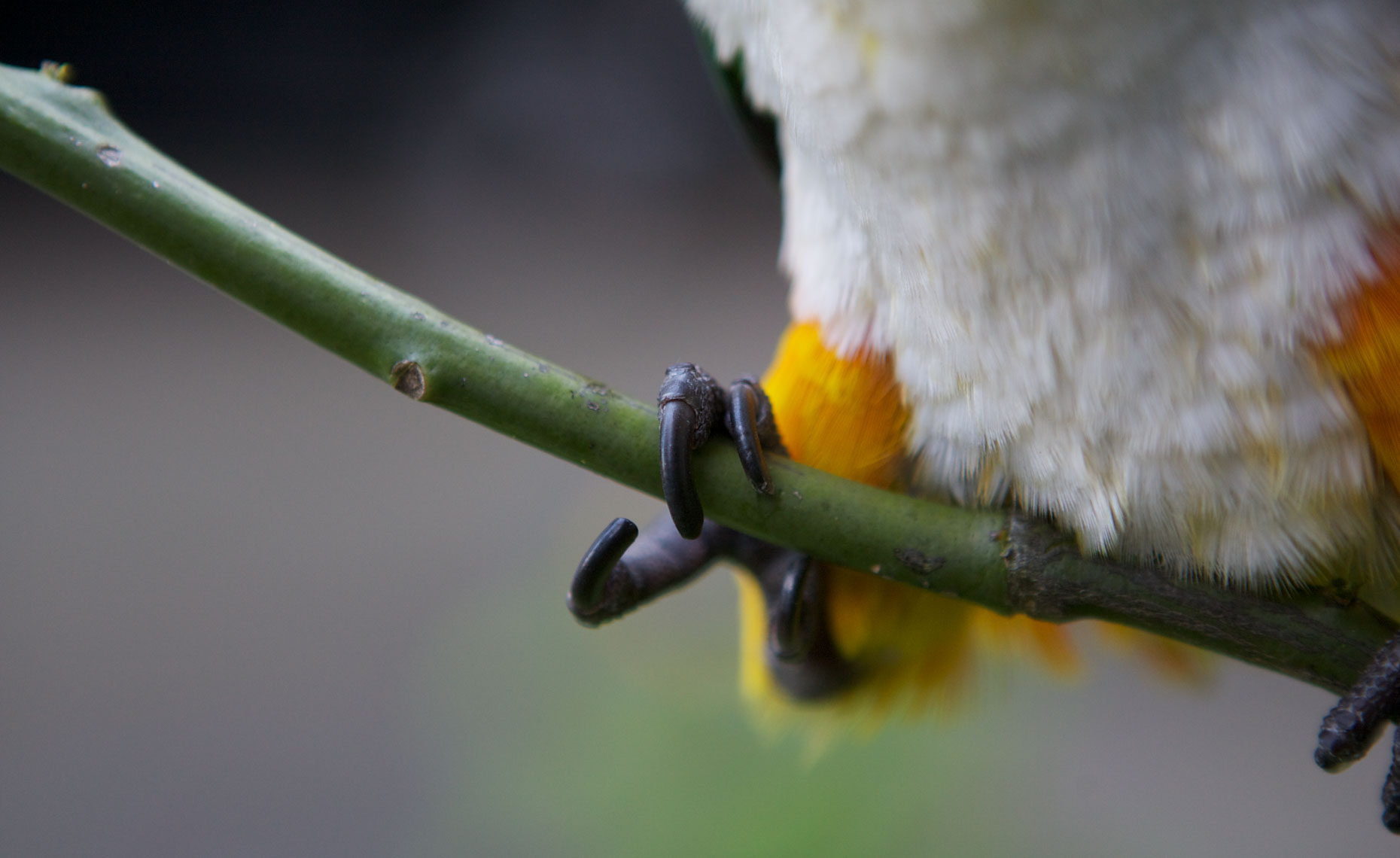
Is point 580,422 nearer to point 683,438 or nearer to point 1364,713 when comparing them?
point 683,438

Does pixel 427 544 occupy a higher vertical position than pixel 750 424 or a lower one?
lower

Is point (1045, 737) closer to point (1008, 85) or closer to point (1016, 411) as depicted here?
point (1016, 411)

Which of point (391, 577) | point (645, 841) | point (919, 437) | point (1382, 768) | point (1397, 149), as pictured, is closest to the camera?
point (1397, 149)

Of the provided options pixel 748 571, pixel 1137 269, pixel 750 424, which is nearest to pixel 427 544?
pixel 748 571

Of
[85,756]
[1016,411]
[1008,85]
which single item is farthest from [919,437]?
[85,756]

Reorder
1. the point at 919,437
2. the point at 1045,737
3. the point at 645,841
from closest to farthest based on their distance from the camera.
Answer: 1. the point at 919,437
2. the point at 645,841
3. the point at 1045,737

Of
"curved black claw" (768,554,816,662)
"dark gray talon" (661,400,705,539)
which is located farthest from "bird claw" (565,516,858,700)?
"dark gray talon" (661,400,705,539)
